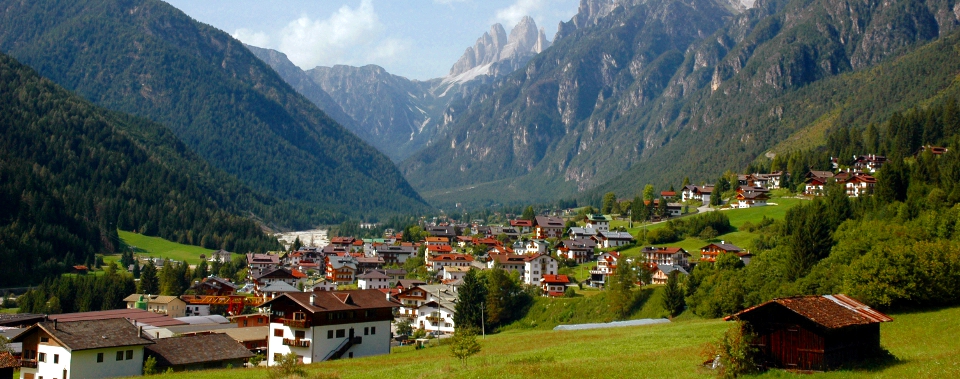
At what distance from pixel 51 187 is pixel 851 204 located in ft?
546

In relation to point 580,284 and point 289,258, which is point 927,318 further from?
point 289,258

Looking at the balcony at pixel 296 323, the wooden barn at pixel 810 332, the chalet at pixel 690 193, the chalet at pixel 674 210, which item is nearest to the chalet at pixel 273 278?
the balcony at pixel 296 323

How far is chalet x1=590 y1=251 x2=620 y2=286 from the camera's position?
4689 inches

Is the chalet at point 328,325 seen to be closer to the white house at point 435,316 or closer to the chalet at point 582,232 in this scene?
the white house at point 435,316

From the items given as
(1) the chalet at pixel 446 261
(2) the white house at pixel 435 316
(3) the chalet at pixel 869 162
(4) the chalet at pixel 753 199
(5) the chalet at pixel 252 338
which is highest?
(3) the chalet at pixel 869 162

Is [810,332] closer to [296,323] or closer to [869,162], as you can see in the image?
[296,323]

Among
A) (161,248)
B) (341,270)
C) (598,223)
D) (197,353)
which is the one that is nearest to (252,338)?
(197,353)

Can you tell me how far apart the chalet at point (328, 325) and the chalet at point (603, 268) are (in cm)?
5467

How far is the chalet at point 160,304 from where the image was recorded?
358ft

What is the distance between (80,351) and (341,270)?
98435 mm

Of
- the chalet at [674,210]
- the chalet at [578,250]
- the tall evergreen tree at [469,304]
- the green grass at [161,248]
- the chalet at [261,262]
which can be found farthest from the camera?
the green grass at [161,248]

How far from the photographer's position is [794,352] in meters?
34.7

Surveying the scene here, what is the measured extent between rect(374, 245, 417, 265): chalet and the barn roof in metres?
132

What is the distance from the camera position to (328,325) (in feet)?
205
